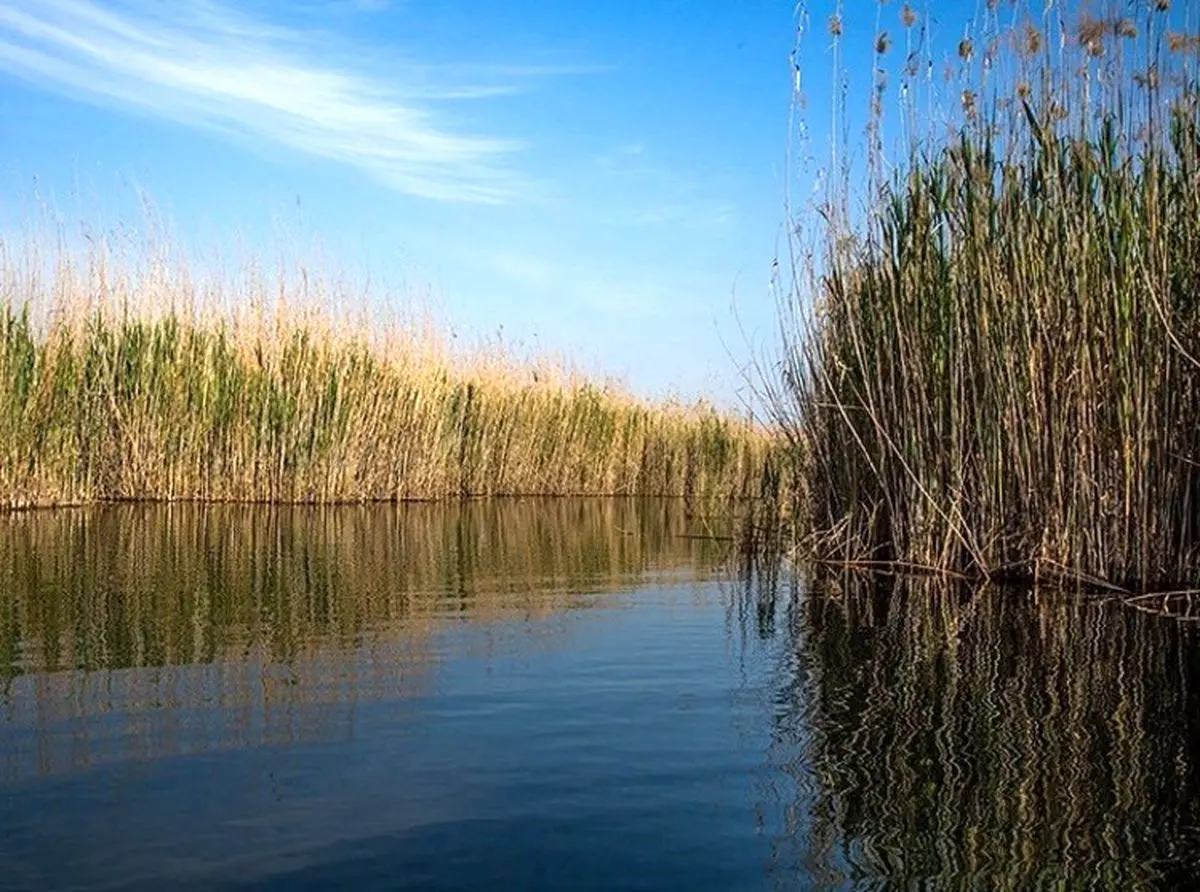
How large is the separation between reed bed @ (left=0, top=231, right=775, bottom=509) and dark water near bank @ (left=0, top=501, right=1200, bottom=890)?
436 cm

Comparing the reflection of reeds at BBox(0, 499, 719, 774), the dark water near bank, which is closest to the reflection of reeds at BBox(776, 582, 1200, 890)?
the dark water near bank

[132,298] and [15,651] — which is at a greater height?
[132,298]

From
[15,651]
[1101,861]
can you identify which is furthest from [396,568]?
[1101,861]

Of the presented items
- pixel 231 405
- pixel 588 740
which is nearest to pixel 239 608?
pixel 588 740

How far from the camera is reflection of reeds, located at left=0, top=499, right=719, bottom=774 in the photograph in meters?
2.81

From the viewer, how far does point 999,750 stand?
256cm

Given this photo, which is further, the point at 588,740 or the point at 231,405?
the point at 231,405

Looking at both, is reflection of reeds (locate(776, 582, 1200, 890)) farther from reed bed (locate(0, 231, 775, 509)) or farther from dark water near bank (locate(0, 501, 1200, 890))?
reed bed (locate(0, 231, 775, 509))

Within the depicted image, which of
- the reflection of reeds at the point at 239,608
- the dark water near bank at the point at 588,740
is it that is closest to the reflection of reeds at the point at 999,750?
the dark water near bank at the point at 588,740

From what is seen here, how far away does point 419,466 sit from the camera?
14.7 meters

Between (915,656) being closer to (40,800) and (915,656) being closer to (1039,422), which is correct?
(1039,422)

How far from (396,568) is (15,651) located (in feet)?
9.37

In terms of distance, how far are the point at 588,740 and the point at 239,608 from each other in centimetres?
243

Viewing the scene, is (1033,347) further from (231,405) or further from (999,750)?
(231,405)
